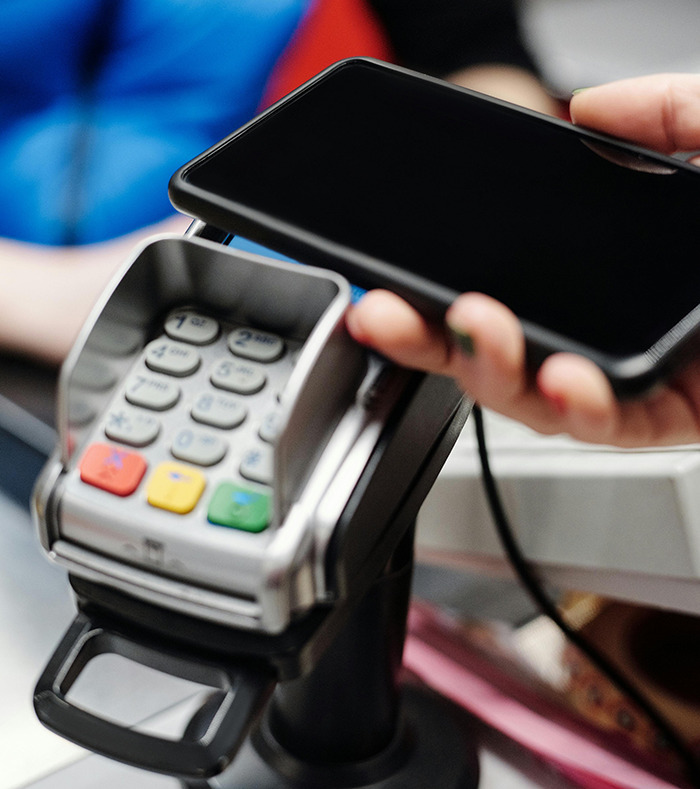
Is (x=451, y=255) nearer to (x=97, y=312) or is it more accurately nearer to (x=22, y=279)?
(x=97, y=312)

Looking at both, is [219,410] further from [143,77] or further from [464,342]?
[143,77]

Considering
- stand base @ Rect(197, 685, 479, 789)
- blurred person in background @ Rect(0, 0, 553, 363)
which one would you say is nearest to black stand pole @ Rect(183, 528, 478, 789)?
stand base @ Rect(197, 685, 479, 789)

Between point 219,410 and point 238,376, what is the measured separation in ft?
0.04

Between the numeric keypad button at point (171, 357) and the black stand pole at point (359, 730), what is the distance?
0.10m

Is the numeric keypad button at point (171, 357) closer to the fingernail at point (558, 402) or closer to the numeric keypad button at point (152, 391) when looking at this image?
the numeric keypad button at point (152, 391)

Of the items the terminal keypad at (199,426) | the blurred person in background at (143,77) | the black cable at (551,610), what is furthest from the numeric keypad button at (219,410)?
the blurred person in background at (143,77)

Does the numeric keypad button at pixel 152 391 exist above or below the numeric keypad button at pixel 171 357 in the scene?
below

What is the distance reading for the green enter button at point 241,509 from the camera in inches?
8.3

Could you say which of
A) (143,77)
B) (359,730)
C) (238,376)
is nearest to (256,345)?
(238,376)

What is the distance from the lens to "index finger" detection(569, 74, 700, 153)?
34cm

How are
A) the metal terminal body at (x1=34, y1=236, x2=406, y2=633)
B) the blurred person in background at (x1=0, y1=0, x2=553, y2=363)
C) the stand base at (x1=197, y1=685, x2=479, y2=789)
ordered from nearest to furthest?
the metal terminal body at (x1=34, y1=236, x2=406, y2=633) < the stand base at (x1=197, y1=685, x2=479, y2=789) < the blurred person in background at (x1=0, y1=0, x2=553, y2=363)

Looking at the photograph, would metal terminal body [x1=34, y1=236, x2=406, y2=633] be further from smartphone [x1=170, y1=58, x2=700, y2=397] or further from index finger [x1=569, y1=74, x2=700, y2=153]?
index finger [x1=569, y1=74, x2=700, y2=153]

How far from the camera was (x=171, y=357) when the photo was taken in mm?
240

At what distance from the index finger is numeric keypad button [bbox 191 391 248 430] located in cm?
20
